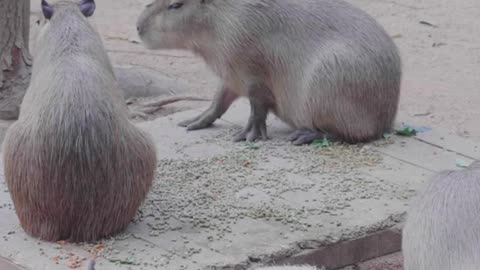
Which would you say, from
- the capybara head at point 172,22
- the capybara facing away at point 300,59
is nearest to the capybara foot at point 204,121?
the capybara facing away at point 300,59

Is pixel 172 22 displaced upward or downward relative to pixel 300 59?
upward

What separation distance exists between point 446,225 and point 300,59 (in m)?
2.54

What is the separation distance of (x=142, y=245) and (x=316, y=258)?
2.58ft

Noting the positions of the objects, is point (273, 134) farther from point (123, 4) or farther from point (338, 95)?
point (123, 4)

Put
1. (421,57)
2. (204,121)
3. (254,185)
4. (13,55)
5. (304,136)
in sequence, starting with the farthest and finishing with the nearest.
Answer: (421,57), (13,55), (204,121), (304,136), (254,185)

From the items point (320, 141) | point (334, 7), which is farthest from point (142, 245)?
point (334, 7)

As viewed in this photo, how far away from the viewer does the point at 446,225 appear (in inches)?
151

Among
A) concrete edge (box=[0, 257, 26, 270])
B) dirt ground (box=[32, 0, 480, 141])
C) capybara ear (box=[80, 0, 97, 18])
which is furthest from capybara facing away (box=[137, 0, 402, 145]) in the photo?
concrete edge (box=[0, 257, 26, 270])

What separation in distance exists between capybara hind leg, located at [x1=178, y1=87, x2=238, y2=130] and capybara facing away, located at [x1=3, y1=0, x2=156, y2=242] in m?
1.73

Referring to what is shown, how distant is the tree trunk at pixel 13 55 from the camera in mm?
7641

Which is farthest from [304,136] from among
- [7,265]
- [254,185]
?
[7,265]

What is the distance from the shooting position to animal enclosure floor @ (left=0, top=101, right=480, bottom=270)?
4.64 meters

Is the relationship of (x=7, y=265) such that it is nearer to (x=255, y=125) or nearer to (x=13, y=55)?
(x=255, y=125)

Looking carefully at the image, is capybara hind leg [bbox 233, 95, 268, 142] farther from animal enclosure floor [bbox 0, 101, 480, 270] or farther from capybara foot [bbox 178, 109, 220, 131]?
capybara foot [bbox 178, 109, 220, 131]
